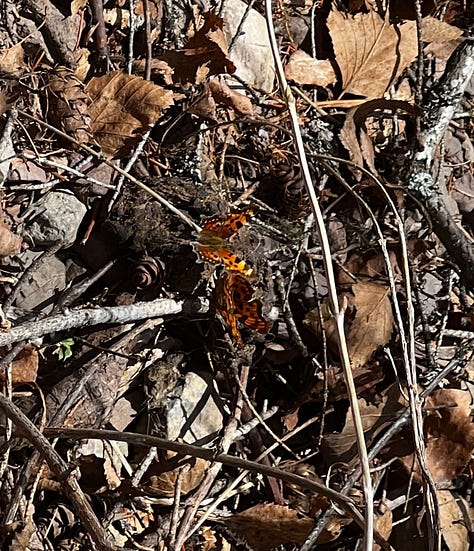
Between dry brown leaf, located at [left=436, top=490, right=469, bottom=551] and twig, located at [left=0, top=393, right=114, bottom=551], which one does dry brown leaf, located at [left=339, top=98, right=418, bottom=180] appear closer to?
dry brown leaf, located at [left=436, top=490, right=469, bottom=551]

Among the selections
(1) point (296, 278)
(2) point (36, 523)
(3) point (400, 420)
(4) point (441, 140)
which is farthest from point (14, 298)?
(4) point (441, 140)

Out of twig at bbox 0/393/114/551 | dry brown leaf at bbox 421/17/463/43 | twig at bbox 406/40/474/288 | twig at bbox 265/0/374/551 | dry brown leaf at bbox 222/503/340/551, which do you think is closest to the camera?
twig at bbox 265/0/374/551

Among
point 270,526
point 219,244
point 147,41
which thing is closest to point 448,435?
point 270,526

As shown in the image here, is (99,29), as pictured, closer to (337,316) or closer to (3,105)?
(3,105)

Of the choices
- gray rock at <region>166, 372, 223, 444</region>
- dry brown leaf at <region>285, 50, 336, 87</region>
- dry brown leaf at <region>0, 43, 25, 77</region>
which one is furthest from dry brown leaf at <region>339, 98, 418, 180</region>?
dry brown leaf at <region>0, 43, 25, 77</region>

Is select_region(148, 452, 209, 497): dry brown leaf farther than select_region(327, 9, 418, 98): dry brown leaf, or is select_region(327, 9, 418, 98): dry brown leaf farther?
select_region(327, 9, 418, 98): dry brown leaf

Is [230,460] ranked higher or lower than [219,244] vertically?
lower
